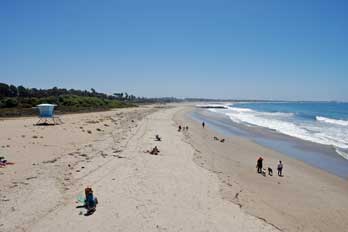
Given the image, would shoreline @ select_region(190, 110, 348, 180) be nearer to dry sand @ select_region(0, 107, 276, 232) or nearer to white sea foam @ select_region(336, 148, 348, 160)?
white sea foam @ select_region(336, 148, 348, 160)

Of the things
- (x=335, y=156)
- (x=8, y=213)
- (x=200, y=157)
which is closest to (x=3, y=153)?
(x=8, y=213)

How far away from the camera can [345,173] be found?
17.5m

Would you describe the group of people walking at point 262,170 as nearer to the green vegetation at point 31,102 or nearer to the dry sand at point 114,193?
the dry sand at point 114,193

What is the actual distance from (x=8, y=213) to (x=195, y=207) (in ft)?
18.5

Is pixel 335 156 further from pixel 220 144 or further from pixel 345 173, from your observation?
pixel 220 144

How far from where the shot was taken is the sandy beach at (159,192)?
872cm

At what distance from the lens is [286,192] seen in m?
13.0

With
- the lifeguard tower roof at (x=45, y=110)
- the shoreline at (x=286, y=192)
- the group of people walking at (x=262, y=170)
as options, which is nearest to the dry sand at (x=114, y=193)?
the shoreline at (x=286, y=192)

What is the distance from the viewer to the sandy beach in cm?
872

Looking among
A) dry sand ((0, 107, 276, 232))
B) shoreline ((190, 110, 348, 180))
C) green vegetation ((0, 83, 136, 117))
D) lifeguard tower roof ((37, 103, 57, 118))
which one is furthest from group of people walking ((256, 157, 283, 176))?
green vegetation ((0, 83, 136, 117))

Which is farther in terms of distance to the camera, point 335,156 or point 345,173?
point 335,156

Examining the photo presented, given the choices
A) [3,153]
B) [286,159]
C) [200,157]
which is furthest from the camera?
[286,159]

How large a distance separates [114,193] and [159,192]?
5.36 ft

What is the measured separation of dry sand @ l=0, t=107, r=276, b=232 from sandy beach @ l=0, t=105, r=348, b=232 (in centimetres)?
3
